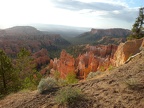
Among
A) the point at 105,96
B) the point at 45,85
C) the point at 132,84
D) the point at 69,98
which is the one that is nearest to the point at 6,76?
the point at 45,85

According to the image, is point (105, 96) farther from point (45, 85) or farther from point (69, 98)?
point (45, 85)

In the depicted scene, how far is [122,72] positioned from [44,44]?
95.7m

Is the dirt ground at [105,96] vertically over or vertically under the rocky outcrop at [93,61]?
over

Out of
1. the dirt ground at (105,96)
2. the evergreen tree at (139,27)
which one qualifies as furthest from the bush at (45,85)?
the evergreen tree at (139,27)

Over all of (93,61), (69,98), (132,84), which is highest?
(132,84)

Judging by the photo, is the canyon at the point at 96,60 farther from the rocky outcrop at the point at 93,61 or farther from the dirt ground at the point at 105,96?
the dirt ground at the point at 105,96

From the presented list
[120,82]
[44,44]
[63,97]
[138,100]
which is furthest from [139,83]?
[44,44]

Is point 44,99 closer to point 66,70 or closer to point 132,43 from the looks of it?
point 132,43

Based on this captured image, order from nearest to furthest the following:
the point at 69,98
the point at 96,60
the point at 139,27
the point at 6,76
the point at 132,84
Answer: the point at 69,98
the point at 132,84
the point at 6,76
the point at 139,27
the point at 96,60

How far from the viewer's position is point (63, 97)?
221 inches

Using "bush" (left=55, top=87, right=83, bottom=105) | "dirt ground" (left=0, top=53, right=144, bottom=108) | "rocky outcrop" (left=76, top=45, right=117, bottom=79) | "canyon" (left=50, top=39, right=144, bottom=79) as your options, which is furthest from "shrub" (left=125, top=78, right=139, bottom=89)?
"rocky outcrop" (left=76, top=45, right=117, bottom=79)

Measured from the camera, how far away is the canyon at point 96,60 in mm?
16531

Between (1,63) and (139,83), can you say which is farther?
(1,63)

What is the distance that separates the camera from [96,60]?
1459 inches
